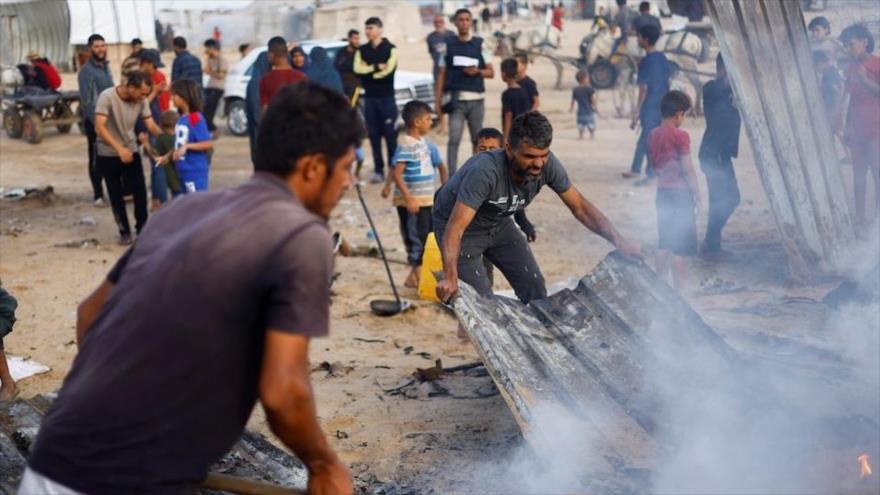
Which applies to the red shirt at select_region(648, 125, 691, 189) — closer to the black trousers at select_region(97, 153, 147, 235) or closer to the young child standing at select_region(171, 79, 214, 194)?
the young child standing at select_region(171, 79, 214, 194)

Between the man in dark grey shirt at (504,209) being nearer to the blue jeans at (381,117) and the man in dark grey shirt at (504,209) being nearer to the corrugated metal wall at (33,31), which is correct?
the blue jeans at (381,117)

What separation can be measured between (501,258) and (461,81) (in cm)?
496

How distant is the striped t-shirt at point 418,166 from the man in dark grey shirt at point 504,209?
1.74 meters

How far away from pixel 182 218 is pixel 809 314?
569cm

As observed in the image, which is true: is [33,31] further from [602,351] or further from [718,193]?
[602,351]

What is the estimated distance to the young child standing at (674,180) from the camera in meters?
6.97

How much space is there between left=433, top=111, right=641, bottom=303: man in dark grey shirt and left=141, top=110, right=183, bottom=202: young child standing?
3.79m

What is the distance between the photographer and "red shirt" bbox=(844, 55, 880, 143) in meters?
9.02

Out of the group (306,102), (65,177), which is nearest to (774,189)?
(306,102)

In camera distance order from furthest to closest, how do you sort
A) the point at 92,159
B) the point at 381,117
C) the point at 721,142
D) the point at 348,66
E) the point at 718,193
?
the point at 348,66
the point at 381,117
the point at 92,159
the point at 718,193
the point at 721,142

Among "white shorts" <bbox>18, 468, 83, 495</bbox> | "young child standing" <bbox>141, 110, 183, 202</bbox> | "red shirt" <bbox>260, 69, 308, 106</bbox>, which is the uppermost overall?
"red shirt" <bbox>260, 69, 308, 106</bbox>

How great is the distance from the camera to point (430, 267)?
20.4 ft

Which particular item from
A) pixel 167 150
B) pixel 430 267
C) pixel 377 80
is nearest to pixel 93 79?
pixel 167 150

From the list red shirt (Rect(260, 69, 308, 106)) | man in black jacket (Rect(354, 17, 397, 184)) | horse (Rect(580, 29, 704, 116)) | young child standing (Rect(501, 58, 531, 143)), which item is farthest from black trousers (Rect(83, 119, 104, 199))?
horse (Rect(580, 29, 704, 116))
